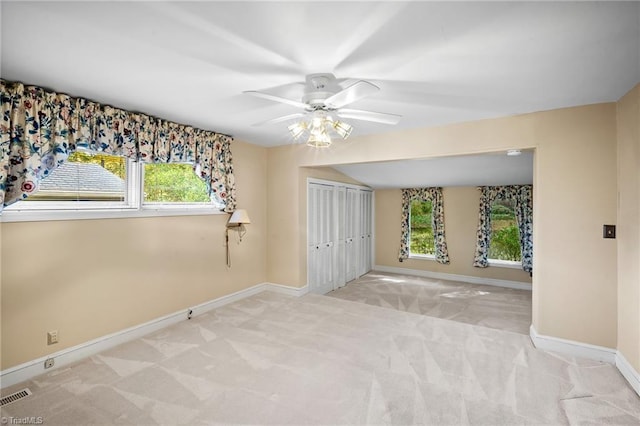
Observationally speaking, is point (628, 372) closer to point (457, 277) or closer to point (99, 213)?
point (457, 277)

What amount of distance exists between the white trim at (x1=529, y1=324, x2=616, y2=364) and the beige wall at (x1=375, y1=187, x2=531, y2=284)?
2.93 meters

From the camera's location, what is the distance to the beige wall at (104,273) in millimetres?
2414

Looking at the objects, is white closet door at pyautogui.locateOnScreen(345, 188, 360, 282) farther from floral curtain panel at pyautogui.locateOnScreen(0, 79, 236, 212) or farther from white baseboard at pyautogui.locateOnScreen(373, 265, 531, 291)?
floral curtain panel at pyautogui.locateOnScreen(0, 79, 236, 212)

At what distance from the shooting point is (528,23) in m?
1.56

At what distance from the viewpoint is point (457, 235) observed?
20.4ft

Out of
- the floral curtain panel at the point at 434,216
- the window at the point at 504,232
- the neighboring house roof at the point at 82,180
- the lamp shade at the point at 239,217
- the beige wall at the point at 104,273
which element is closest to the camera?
the beige wall at the point at 104,273

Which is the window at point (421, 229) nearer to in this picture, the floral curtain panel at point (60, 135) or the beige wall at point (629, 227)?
the beige wall at point (629, 227)

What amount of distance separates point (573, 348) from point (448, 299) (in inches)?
80.3

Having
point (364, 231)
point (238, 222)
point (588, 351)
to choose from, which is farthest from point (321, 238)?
point (588, 351)

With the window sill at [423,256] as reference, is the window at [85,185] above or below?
above

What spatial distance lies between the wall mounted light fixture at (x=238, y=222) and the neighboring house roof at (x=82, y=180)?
53.2 inches

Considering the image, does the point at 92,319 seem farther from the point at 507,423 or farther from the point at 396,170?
the point at 396,170

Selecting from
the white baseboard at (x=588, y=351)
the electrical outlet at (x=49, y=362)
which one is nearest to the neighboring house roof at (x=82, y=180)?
the electrical outlet at (x=49, y=362)

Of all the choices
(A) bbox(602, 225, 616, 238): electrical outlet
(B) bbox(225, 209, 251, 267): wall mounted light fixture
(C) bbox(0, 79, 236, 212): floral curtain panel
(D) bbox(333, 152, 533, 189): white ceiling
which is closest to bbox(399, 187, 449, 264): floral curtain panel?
(D) bbox(333, 152, 533, 189): white ceiling
